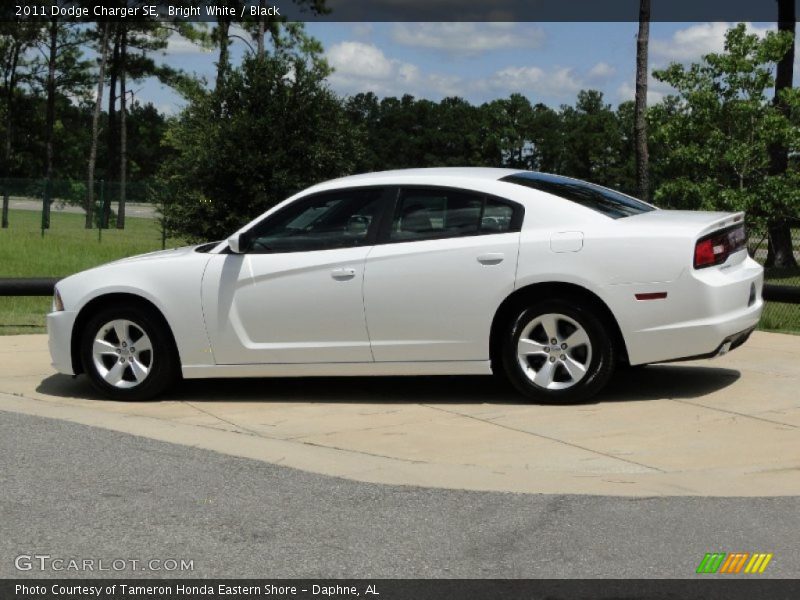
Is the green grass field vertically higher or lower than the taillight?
lower

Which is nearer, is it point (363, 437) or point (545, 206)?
point (363, 437)

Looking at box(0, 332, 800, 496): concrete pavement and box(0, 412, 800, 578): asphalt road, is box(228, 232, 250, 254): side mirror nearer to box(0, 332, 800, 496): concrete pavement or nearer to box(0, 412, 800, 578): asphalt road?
box(0, 332, 800, 496): concrete pavement

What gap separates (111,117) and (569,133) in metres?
71.3

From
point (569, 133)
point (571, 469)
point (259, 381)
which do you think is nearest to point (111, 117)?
point (259, 381)

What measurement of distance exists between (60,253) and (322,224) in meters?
24.9

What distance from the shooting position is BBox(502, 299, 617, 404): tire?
819 cm

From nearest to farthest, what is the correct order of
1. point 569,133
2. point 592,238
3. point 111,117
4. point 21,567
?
point 21,567
point 592,238
point 111,117
point 569,133

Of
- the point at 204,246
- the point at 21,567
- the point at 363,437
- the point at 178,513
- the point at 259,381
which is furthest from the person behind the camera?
the point at 259,381

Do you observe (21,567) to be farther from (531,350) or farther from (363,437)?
(531,350)

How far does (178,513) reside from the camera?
5.81 metres

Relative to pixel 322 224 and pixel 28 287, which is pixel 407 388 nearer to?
pixel 322 224

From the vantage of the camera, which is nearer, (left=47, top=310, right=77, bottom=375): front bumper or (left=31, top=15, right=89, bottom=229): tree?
(left=47, top=310, right=77, bottom=375): front bumper
